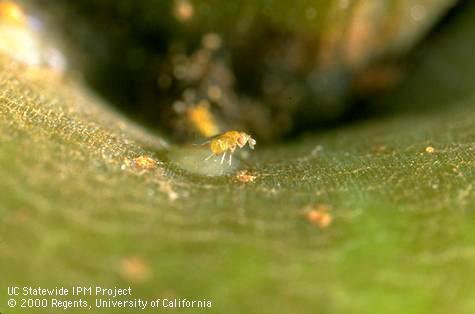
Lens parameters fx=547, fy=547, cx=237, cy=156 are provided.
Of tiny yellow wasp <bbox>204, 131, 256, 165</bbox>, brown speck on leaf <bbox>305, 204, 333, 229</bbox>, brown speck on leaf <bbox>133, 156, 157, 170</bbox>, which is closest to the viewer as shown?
brown speck on leaf <bbox>305, 204, 333, 229</bbox>

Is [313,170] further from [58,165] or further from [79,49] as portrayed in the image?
[79,49]

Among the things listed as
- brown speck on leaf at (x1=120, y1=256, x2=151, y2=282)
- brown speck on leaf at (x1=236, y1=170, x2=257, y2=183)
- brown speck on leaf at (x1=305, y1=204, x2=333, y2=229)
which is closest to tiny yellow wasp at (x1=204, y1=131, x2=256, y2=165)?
brown speck on leaf at (x1=236, y1=170, x2=257, y2=183)

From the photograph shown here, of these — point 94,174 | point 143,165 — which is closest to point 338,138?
point 143,165

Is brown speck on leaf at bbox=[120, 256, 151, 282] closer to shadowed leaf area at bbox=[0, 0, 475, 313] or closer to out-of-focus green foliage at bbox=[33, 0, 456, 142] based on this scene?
shadowed leaf area at bbox=[0, 0, 475, 313]

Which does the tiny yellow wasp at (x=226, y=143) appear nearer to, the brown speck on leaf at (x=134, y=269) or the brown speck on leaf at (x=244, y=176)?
the brown speck on leaf at (x=244, y=176)

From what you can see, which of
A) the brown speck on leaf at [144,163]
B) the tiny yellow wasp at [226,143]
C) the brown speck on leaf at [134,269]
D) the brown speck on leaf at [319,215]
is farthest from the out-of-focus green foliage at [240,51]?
the brown speck on leaf at [134,269]

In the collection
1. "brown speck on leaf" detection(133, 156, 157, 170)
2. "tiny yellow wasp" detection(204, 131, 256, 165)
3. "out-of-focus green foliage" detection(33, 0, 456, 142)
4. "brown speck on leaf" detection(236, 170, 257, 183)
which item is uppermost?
"out-of-focus green foliage" detection(33, 0, 456, 142)

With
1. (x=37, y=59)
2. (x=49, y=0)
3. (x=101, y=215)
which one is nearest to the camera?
(x=101, y=215)

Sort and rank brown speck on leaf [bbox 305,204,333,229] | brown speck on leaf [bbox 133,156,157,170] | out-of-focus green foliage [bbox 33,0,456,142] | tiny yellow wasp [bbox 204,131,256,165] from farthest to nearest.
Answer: out-of-focus green foliage [bbox 33,0,456,142]
tiny yellow wasp [bbox 204,131,256,165]
brown speck on leaf [bbox 133,156,157,170]
brown speck on leaf [bbox 305,204,333,229]
